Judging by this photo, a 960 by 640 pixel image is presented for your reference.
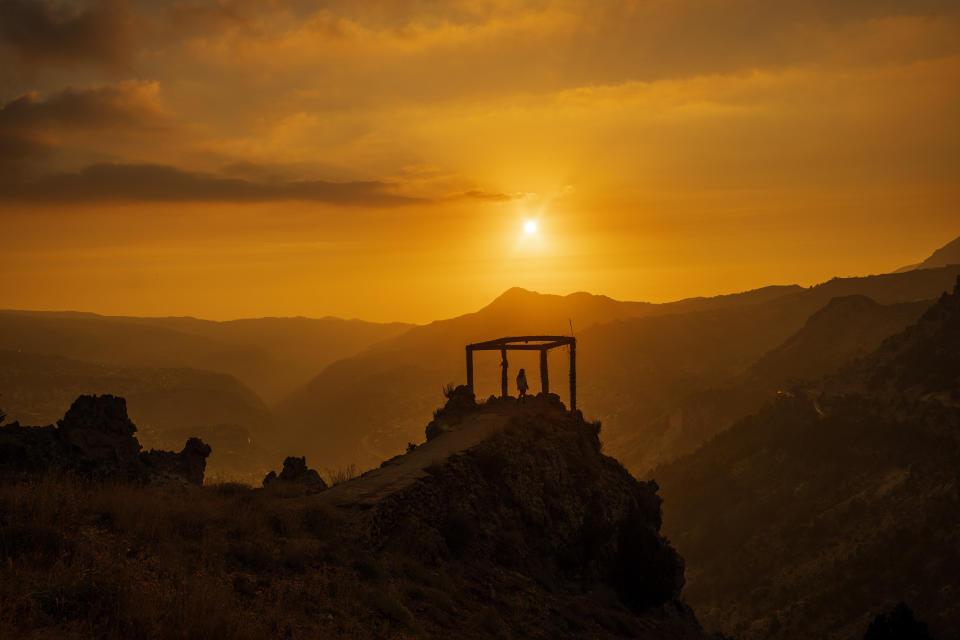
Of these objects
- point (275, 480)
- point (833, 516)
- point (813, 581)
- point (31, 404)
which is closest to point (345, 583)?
point (275, 480)

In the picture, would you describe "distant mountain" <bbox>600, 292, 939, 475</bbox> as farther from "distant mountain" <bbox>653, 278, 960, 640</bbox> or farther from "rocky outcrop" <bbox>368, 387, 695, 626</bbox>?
"rocky outcrop" <bbox>368, 387, 695, 626</bbox>

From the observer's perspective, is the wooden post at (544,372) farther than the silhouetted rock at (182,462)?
Yes

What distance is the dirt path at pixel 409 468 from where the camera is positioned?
13.3m

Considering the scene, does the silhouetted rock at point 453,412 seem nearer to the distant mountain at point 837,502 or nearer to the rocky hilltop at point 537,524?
the rocky hilltop at point 537,524

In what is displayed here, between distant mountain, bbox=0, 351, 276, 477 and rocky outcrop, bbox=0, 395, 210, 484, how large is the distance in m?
112

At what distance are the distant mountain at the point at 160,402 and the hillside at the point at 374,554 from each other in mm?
113794

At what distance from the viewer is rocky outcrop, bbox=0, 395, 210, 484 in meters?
12.0

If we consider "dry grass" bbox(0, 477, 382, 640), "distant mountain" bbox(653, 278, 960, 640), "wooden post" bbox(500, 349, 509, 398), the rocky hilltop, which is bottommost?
"distant mountain" bbox(653, 278, 960, 640)

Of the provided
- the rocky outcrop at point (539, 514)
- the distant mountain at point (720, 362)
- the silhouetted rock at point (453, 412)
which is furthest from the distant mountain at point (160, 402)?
the rocky outcrop at point (539, 514)

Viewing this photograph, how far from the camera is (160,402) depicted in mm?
166125

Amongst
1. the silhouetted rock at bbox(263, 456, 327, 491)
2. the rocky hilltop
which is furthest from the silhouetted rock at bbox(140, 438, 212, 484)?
the rocky hilltop

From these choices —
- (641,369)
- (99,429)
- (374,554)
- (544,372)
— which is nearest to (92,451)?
(99,429)

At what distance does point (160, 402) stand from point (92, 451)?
170m

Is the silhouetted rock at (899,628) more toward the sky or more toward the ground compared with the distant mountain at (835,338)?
more toward the ground
